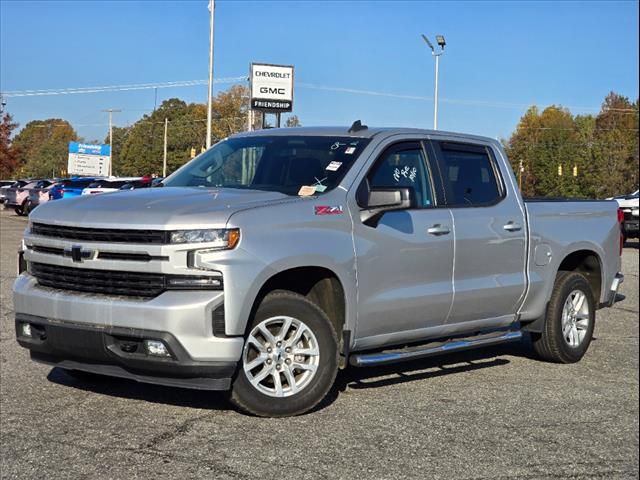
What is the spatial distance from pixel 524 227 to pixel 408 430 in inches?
98.7

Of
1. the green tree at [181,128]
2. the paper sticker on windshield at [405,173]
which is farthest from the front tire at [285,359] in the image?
the green tree at [181,128]

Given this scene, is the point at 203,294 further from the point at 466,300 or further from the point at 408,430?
the point at 466,300

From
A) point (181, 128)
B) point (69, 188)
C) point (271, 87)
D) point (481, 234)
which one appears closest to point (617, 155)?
point (181, 128)

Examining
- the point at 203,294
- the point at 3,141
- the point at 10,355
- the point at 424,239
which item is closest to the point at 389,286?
the point at 424,239

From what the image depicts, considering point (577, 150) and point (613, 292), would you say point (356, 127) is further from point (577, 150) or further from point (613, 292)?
point (577, 150)

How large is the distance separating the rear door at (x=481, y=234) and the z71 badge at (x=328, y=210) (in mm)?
1161

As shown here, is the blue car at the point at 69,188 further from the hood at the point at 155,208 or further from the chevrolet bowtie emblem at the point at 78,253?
the chevrolet bowtie emblem at the point at 78,253

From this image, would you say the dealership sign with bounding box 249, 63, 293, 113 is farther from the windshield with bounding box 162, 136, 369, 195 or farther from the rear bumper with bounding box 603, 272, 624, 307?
the windshield with bounding box 162, 136, 369, 195

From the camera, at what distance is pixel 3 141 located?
68.9 m

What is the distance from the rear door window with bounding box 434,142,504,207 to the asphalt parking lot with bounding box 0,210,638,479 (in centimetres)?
143

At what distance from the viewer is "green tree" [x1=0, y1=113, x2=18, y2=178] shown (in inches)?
2653

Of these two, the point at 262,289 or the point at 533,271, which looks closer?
the point at 262,289

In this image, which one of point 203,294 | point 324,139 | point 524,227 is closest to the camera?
point 203,294

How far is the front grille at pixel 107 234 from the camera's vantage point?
4996 millimetres
